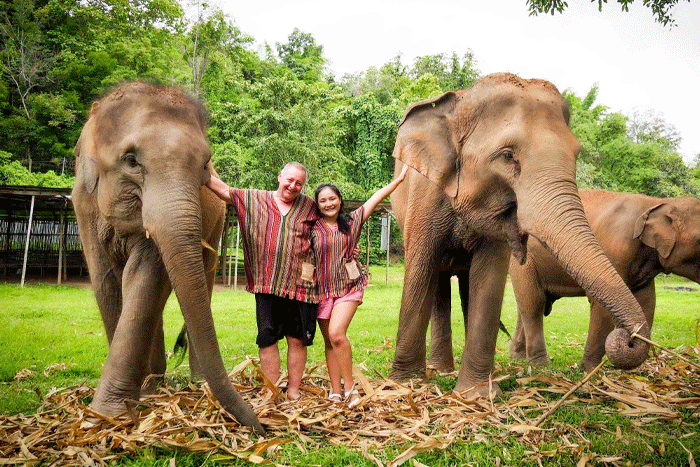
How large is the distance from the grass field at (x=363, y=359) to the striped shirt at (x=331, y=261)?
3.65 feet

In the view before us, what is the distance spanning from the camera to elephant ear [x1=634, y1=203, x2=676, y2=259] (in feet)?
22.3

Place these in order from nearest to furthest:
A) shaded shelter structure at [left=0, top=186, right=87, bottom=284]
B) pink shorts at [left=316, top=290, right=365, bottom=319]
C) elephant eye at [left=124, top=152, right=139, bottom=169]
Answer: elephant eye at [left=124, top=152, right=139, bottom=169] → pink shorts at [left=316, top=290, right=365, bottom=319] → shaded shelter structure at [left=0, top=186, right=87, bottom=284]

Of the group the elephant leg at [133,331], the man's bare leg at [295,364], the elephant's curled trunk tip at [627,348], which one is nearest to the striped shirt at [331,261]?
the man's bare leg at [295,364]

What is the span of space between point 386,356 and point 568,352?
3112 mm

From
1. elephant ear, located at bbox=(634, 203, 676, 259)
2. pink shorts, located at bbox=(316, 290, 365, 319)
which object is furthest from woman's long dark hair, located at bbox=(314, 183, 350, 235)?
elephant ear, located at bbox=(634, 203, 676, 259)

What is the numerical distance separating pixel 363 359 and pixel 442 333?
115cm

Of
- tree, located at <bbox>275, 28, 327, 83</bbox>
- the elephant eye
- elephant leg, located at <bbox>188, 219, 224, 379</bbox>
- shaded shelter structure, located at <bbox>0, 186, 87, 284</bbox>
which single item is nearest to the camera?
the elephant eye

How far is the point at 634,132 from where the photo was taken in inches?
1531

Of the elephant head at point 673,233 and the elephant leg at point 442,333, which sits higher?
the elephant head at point 673,233

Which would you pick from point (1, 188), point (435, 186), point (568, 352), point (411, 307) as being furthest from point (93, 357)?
point (1, 188)

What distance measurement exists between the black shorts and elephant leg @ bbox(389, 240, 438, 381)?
1028 millimetres

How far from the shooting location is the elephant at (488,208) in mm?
3658

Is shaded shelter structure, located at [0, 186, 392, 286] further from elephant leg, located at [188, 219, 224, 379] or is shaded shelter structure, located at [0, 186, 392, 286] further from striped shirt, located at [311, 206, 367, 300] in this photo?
striped shirt, located at [311, 206, 367, 300]

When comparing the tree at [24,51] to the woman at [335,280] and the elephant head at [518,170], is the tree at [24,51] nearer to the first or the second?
the woman at [335,280]
